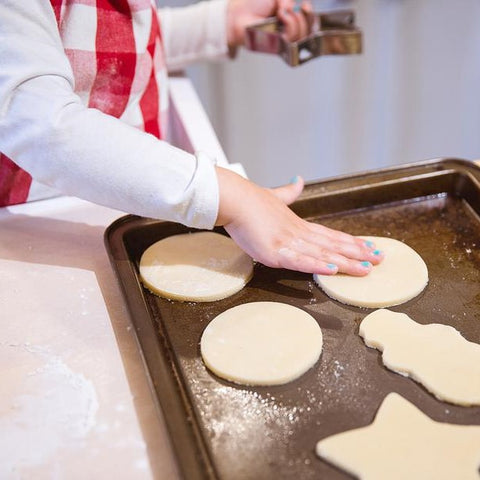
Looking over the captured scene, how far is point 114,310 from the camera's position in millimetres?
726

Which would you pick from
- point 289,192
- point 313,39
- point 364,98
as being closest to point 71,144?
point 289,192

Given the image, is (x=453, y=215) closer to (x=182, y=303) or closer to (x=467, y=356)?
(x=467, y=356)

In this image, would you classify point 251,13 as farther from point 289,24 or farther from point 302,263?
point 302,263

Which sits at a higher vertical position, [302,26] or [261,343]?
[302,26]

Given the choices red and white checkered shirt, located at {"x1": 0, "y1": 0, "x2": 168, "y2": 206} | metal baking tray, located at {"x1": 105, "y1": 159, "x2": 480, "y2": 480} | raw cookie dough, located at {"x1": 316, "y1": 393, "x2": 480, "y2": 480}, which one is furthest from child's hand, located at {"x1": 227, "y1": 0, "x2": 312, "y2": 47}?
raw cookie dough, located at {"x1": 316, "y1": 393, "x2": 480, "y2": 480}

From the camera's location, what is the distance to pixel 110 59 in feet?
2.83

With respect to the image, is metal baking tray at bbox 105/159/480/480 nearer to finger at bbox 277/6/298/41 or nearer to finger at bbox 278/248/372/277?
finger at bbox 278/248/372/277

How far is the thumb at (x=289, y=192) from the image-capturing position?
82 cm

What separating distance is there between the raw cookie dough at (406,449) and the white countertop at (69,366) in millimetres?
153

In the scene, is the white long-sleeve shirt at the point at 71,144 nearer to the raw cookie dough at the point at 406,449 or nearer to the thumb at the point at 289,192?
the thumb at the point at 289,192

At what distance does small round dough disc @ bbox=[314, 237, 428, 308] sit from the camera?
2.42ft

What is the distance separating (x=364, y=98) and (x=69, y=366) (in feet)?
5.06

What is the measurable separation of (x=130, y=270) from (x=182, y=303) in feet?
0.24

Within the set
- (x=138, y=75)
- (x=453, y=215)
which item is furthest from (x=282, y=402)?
(x=138, y=75)
